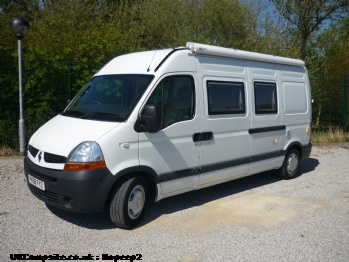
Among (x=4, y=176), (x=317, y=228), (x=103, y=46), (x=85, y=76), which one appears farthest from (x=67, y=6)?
(x=317, y=228)

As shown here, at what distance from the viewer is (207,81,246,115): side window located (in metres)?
5.50

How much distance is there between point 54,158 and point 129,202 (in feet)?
3.61

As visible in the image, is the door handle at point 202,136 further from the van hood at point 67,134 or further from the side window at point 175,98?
the van hood at point 67,134

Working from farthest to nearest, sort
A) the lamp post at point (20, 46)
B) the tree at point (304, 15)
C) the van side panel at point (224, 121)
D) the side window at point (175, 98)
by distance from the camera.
Answer: the tree at point (304, 15) < the lamp post at point (20, 46) < the van side panel at point (224, 121) < the side window at point (175, 98)

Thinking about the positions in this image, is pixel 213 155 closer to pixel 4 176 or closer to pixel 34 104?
pixel 4 176

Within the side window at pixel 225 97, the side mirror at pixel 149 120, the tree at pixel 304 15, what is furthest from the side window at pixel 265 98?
the tree at pixel 304 15

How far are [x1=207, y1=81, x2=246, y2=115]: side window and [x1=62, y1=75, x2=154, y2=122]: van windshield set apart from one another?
1183 mm

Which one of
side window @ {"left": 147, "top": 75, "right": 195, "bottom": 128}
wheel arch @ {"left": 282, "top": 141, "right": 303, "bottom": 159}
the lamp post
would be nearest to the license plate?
side window @ {"left": 147, "top": 75, "right": 195, "bottom": 128}

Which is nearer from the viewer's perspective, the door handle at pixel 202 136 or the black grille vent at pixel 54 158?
the black grille vent at pixel 54 158

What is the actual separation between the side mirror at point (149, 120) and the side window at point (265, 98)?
2.58m

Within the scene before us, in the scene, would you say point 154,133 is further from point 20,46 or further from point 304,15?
point 304,15

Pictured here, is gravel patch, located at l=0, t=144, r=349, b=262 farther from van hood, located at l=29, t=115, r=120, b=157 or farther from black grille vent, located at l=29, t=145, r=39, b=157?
van hood, located at l=29, t=115, r=120, b=157

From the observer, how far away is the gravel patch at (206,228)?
156 inches

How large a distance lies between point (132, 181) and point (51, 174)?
1.00 meters
